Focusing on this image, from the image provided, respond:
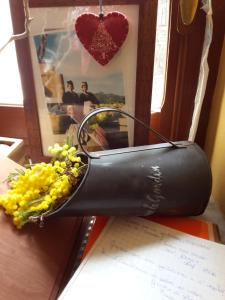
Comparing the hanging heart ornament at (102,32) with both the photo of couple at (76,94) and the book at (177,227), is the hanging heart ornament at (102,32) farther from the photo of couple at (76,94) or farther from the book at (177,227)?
the book at (177,227)

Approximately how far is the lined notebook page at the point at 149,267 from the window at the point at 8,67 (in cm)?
50

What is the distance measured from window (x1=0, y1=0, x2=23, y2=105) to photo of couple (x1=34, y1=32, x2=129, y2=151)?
12 centimetres

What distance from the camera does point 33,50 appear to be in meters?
0.64

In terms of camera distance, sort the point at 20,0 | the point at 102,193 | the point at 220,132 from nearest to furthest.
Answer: the point at 102,193 < the point at 20,0 < the point at 220,132

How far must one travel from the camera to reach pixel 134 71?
2.11 ft

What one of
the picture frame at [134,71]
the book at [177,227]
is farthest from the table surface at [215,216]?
the picture frame at [134,71]

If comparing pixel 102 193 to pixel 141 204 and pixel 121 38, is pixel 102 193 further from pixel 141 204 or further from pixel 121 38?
pixel 121 38

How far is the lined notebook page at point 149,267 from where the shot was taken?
17.0 inches

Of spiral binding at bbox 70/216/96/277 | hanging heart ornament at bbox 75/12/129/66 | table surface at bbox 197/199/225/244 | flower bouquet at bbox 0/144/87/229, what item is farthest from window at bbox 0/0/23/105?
table surface at bbox 197/199/225/244

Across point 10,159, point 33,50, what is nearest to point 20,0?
point 33,50

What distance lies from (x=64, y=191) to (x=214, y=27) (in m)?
0.52

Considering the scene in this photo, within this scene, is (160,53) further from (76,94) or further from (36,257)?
(36,257)

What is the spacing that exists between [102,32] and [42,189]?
0.35 meters

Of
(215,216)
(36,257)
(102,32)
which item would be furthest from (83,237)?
(102,32)
